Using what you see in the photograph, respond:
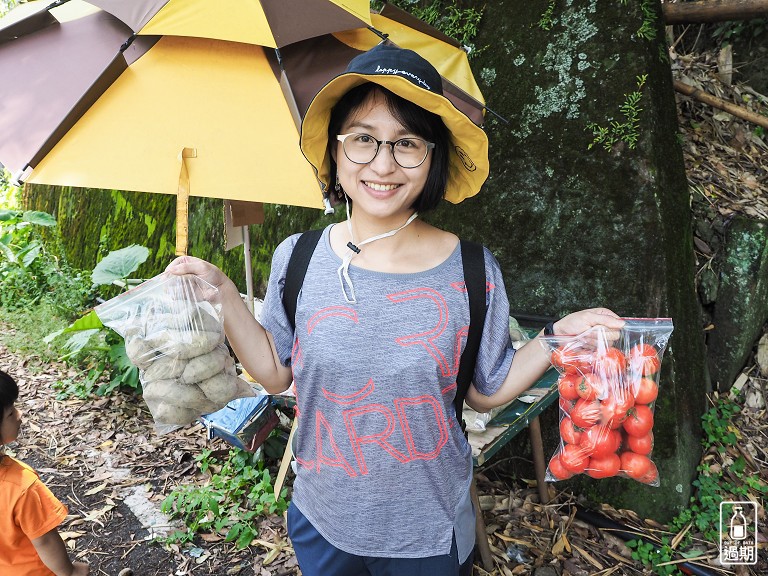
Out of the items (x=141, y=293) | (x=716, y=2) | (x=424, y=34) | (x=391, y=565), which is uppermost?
(x=716, y=2)

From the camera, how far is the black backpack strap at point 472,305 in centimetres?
156

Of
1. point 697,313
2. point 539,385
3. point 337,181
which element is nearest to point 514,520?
point 539,385

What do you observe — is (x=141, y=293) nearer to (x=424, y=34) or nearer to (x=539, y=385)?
(x=424, y=34)

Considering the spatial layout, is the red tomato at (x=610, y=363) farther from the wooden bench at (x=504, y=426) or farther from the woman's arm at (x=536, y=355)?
the wooden bench at (x=504, y=426)

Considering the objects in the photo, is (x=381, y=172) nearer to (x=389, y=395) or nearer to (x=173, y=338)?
(x=389, y=395)

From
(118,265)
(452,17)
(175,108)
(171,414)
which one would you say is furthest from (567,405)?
(118,265)

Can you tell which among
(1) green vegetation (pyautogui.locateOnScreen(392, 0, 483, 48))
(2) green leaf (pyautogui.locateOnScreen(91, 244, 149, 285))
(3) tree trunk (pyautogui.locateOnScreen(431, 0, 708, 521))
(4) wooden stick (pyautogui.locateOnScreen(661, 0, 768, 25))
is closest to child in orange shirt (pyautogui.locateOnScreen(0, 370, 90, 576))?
(2) green leaf (pyautogui.locateOnScreen(91, 244, 149, 285))

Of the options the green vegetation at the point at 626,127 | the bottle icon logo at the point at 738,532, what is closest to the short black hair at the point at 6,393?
the green vegetation at the point at 626,127

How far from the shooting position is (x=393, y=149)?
150cm

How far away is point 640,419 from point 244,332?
1163 mm

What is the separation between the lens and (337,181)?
1823 mm

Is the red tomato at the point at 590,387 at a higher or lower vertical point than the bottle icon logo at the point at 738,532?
higher

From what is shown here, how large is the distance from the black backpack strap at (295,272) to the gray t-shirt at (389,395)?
0.09ft

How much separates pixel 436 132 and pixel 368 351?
0.65 metres
